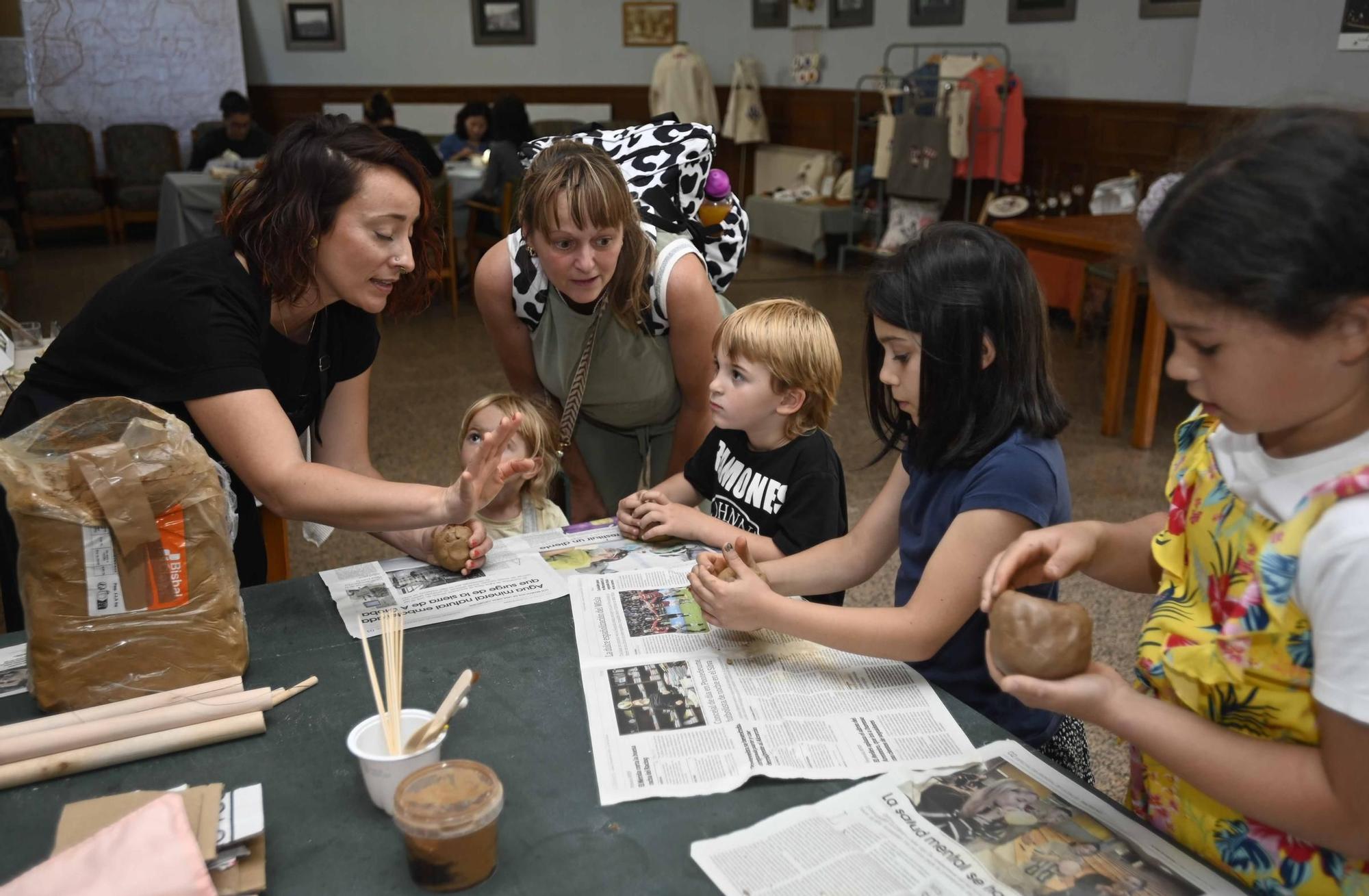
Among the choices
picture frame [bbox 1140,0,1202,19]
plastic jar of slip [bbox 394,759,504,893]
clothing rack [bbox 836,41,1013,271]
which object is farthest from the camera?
clothing rack [bbox 836,41,1013,271]

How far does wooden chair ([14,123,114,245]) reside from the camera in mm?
8617

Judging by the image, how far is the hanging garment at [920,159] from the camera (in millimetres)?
6891

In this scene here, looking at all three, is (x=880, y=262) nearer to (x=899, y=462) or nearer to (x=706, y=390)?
(x=899, y=462)

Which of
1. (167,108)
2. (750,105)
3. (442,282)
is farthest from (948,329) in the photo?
(167,108)

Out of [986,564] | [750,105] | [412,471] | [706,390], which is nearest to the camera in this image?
[986,564]

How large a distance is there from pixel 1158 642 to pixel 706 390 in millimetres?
1309

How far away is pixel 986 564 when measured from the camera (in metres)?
1.28

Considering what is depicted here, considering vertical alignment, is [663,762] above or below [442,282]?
above

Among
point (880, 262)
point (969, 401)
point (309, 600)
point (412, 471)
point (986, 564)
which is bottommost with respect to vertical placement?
point (412, 471)

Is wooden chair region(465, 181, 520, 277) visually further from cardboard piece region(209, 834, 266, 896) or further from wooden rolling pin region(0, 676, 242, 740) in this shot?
cardboard piece region(209, 834, 266, 896)

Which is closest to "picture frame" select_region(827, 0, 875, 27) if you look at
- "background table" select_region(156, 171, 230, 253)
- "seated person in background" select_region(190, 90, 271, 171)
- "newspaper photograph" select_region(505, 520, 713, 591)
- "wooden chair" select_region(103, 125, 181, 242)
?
"seated person in background" select_region(190, 90, 271, 171)

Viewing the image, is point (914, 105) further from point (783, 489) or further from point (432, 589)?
point (432, 589)

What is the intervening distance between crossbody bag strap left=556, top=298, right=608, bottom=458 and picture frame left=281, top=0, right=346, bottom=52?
29.6 feet

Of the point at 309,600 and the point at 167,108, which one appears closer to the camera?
the point at 309,600
